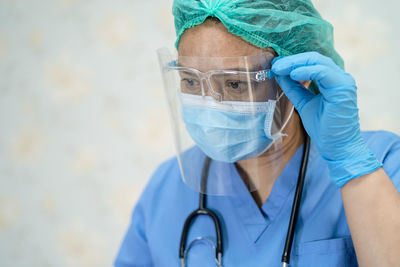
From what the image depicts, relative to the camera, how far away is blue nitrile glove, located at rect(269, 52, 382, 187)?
0.79m

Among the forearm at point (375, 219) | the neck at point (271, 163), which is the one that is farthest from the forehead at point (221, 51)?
the forearm at point (375, 219)

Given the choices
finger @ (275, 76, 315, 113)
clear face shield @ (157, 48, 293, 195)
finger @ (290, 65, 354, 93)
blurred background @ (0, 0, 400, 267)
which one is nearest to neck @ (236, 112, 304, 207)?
clear face shield @ (157, 48, 293, 195)

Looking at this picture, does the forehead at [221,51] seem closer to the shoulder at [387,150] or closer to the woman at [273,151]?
the woman at [273,151]

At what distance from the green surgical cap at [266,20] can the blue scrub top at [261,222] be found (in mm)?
321

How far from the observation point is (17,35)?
178cm

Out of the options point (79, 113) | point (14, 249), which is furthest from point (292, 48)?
point (14, 249)

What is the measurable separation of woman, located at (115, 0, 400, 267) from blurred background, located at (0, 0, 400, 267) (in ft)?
1.99

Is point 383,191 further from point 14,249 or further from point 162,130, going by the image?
point 14,249

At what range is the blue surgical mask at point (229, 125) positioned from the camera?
93cm

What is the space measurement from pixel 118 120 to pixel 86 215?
504 millimetres

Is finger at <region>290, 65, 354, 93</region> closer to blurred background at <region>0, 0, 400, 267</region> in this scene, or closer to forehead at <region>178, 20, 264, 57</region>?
forehead at <region>178, 20, 264, 57</region>

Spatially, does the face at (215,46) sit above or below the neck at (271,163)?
above

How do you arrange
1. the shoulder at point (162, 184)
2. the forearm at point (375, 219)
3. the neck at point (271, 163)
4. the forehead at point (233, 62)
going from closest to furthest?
1. the forearm at point (375, 219)
2. the forehead at point (233, 62)
3. the neck at point (271, 163)
4. the shoulder at point (162, 184)

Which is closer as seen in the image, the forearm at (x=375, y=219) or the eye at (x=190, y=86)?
the forearm at (x=375, y=219)
